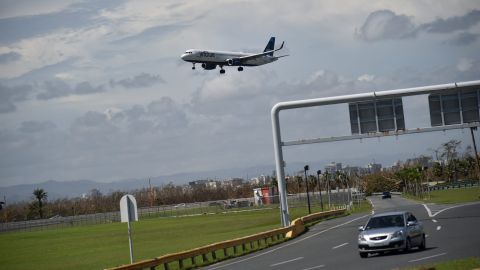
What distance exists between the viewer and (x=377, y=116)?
157 ft

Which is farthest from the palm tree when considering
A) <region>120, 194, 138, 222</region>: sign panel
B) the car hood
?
the car hood

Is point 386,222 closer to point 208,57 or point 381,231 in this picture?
point 381,231

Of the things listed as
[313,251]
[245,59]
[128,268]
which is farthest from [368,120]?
[245,59]

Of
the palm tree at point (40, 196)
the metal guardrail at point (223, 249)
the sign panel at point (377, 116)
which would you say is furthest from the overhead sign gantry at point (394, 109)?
the palm tree at point (40, 196)

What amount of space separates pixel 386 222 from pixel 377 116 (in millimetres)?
21103

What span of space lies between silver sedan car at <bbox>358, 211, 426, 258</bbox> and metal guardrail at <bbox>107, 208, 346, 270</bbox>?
6.85 meters

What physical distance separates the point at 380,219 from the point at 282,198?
66.3 feet

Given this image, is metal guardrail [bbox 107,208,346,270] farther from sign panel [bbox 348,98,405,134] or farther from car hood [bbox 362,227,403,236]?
car hood [bbox 362,227,403,236]

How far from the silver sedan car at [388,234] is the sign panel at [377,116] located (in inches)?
811

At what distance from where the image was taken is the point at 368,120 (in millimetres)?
48062

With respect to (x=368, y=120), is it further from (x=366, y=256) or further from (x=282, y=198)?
(x=366, y=256)

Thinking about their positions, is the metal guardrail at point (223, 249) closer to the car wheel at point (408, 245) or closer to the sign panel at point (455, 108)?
the car wheel at point (408, 245)

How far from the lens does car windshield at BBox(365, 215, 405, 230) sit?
2725cm

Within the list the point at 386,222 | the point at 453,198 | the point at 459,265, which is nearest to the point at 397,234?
the point at 386,222
